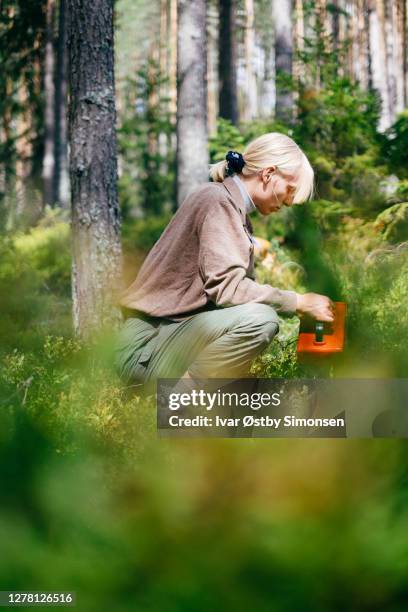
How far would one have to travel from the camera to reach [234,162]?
9.58 ft

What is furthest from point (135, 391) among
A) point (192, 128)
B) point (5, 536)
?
point (192, 128)

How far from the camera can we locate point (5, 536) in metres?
1.24

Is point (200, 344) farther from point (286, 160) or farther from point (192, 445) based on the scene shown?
point (192, 445)

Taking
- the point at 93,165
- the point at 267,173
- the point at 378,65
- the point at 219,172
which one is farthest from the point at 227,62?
the point at 267,173

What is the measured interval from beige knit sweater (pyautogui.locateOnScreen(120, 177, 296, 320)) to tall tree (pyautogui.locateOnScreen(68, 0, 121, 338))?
1.36 metres

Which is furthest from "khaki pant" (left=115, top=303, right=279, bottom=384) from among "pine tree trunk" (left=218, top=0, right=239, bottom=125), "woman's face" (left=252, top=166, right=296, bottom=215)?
"pine tree trunk" (left=218, top=0, right=239, bottom=125)

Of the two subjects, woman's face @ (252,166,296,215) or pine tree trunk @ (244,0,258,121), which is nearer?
woman's face @ (252,166,296,215)

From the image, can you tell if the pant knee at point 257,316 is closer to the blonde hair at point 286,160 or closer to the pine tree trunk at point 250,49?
the blonde hair at point 286,160

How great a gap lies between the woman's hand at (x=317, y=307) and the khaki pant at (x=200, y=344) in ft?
0.64

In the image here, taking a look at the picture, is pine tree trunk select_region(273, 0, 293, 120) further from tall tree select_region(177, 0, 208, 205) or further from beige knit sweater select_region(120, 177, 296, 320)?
beige knit sweater select_region(120, 177, 296, 320)

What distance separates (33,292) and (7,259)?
0.95 m

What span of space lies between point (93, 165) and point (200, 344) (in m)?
2.06

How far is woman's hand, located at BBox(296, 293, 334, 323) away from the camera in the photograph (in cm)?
260

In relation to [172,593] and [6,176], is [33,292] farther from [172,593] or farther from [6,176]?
[6,176]
